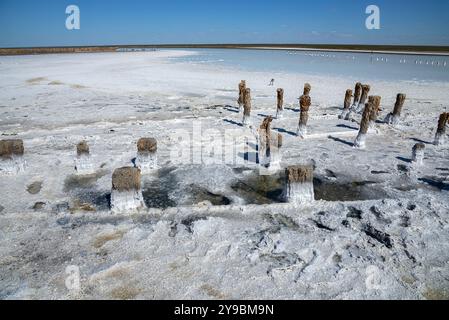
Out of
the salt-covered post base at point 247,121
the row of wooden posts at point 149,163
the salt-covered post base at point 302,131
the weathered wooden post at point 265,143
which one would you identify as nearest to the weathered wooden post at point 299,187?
the row of wooden posts at point 149,163

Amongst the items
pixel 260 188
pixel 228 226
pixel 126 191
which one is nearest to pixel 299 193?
pixel 260 188

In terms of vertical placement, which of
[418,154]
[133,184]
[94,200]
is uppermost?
[418,154]

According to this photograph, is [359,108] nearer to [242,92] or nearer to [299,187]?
[242,92]

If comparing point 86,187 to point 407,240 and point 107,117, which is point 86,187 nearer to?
point 407,240

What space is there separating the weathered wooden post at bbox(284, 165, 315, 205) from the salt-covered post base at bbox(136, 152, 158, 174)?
2899 mm

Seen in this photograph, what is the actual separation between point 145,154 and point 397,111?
841cm

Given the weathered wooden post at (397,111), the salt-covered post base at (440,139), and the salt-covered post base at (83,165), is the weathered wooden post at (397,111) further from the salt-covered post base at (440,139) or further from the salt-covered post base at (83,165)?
the salt-covered post base at (83,165)

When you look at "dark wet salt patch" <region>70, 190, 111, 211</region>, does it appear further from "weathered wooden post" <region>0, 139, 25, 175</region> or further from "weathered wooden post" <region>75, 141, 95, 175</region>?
"weathered wooden post" <region>0, 139, 25, 175</region>

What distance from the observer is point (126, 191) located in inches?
205

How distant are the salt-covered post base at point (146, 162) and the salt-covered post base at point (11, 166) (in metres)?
2.28

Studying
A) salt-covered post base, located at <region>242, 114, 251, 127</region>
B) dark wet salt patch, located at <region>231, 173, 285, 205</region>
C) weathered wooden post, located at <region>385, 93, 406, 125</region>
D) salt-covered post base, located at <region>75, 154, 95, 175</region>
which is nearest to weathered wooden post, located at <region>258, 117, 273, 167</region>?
dark wet salt patch, located at <region>231, 173, 285, 205</region>

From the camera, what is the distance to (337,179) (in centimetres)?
672

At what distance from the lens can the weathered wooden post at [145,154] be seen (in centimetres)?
686
